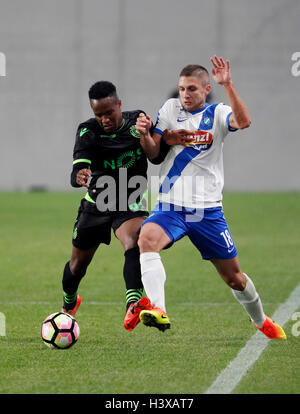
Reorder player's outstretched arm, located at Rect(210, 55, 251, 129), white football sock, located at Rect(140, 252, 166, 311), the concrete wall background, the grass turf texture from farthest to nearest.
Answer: the concrete wall background
player's outstretched arm, located at Rect(210, 55, 251, 129)
white football sock, located at Rect(140, 252, 166, 311)
the grass turf texture

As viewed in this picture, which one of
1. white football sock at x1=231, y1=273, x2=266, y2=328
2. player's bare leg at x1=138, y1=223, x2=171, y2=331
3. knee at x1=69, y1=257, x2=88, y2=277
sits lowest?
white football sock at x1=231, y1=273, x2=266, y2=328

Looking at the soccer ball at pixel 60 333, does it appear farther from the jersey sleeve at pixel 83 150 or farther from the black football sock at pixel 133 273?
the jersey sleeve at pixel 83 150

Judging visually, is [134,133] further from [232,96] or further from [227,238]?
[227,238]

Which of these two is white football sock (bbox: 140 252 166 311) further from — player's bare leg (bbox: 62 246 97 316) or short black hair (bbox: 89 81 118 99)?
short black hair (bbox: 89 81 118 99)

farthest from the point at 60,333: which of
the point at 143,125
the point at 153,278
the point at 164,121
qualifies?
the point at 164,121

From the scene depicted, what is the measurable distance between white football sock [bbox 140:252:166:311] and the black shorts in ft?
2.86

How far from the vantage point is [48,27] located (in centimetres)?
2912

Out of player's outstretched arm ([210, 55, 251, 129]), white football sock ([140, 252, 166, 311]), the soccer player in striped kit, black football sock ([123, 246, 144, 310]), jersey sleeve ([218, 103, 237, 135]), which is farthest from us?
black football sock ([123, 246, 144, 310])

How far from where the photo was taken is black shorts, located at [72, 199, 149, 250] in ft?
22.3

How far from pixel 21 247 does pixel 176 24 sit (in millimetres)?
16708

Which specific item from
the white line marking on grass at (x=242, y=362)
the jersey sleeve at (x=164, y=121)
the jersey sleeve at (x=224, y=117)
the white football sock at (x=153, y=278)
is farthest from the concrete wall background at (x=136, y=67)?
the white football sock at (x=153, y=278)

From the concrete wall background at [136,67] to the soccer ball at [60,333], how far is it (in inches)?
903

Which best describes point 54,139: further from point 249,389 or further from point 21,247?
point 249,389

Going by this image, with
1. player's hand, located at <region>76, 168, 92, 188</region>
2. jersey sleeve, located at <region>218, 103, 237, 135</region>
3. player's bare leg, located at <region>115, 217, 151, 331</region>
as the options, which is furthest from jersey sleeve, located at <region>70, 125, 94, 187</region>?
jersey sleeve, located at <region>218, 103, 237, 135</region>
